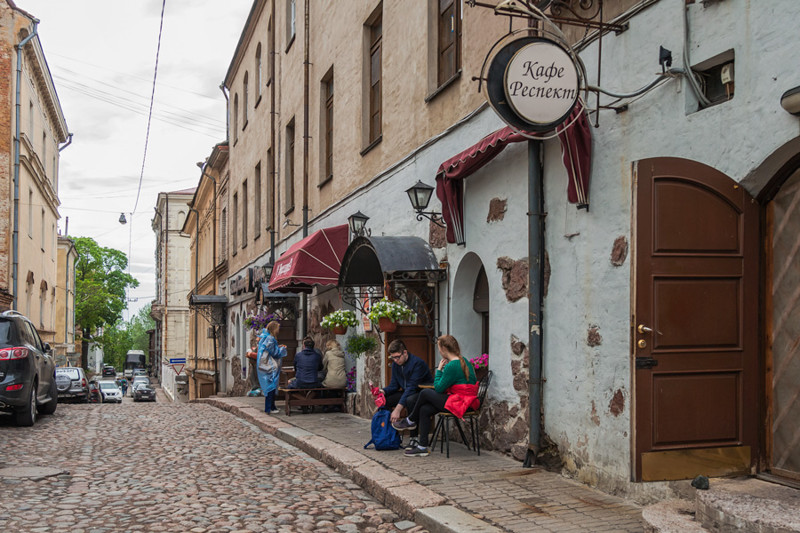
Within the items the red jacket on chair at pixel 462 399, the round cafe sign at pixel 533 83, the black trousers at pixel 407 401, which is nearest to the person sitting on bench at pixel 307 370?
the black trousers at pixel 407 401

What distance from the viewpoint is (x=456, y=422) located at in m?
8.77

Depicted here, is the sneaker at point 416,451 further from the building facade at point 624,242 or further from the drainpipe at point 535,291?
the drainpipe at point 535,291

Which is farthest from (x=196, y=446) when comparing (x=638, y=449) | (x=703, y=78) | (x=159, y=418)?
(x=703, y=78)

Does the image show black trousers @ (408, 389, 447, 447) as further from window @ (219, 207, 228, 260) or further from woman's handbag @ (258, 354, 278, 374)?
window @ (219, 207, 228, 260)

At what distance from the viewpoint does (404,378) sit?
938 cm

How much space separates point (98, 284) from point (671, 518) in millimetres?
66231

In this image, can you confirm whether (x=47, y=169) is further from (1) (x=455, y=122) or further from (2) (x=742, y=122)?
(2) (x=742, y=122)

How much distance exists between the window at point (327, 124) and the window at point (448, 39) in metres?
5.50

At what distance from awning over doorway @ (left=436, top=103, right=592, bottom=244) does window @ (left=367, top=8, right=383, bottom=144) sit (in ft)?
12.1

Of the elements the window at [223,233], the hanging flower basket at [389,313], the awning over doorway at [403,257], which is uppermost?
Result: the window at [223,233]

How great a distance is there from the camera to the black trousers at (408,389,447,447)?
8.42m

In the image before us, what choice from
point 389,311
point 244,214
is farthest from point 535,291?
point 244,214

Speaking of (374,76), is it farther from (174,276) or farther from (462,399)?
(174,276)

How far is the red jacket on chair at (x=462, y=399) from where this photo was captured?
26.8ft
